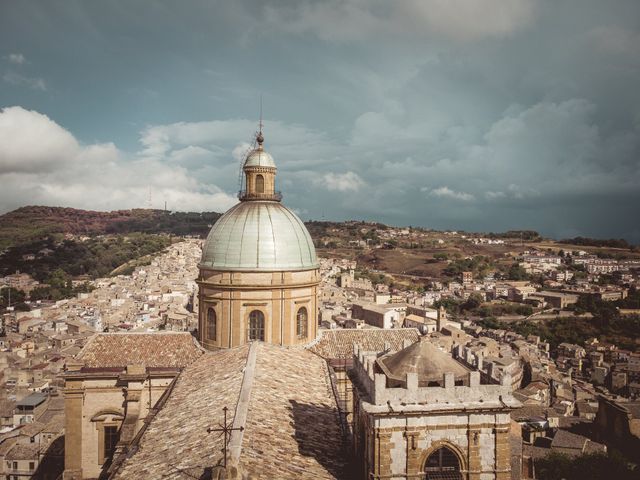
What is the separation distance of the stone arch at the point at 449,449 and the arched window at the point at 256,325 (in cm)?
1166

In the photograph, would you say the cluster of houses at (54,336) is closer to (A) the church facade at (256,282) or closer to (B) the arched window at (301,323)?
(A) the church facade at (256,282)

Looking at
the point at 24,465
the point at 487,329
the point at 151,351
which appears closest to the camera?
the point at 151,351

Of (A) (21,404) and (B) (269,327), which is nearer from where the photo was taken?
(B) (269,327)

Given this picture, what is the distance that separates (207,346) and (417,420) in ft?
43.6

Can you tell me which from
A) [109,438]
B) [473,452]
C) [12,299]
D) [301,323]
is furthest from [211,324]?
[12,299]

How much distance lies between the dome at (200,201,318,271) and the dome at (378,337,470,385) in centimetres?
1035

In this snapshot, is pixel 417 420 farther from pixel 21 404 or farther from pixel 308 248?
pixel 21 404

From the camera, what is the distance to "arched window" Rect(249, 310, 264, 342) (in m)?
22.0

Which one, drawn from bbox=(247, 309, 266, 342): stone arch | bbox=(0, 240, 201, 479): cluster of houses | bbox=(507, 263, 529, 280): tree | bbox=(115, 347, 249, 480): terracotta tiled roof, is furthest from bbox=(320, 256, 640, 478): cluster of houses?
bbox=(0, 240, 201, 479): cluster of houses

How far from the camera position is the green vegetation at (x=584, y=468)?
29.2 m

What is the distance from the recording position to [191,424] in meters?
14.0

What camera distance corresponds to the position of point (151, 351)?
23.2m

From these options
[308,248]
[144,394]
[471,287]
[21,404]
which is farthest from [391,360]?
[471,287]

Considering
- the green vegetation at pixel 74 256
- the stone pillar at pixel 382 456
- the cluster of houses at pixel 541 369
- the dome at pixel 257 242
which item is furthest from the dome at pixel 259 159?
the green vegetation at pixel 74 256
